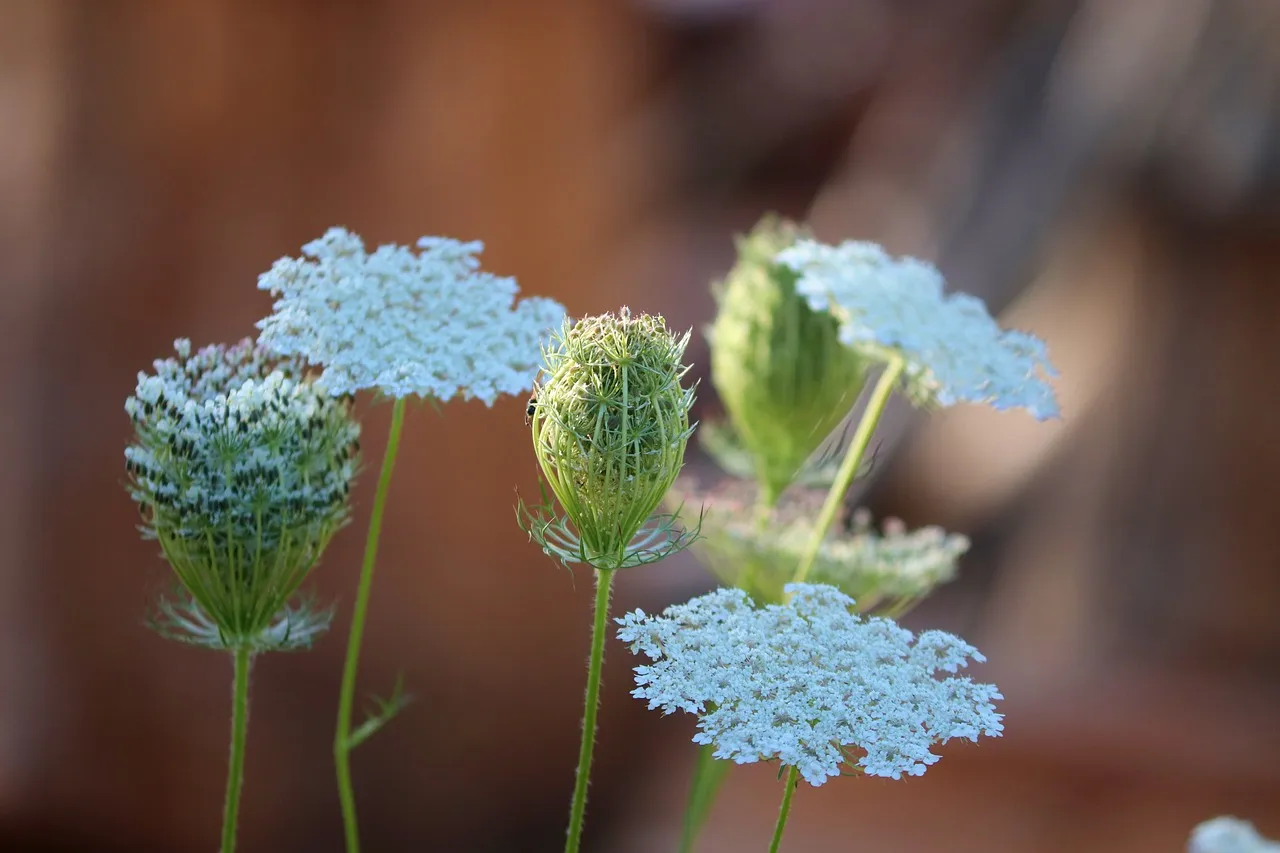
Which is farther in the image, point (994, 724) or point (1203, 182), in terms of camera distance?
point (1203, 182)

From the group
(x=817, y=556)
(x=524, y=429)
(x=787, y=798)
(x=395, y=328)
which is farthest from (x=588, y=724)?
(x=524, y=429)

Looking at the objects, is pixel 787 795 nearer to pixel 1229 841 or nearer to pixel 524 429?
pixel 1229 841

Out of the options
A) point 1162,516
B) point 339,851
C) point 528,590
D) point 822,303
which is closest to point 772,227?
point 822,303

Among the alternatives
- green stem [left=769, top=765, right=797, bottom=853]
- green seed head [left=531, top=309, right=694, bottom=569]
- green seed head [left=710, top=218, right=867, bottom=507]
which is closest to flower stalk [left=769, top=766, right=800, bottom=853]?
green stem [left=769, top=765, right=797, bottom=853]

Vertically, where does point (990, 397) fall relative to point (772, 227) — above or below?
below

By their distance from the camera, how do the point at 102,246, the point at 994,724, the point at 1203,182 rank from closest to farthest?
the point at 994,724 → the point at 102,246 → the point at 1203,182

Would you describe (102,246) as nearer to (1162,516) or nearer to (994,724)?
(994,724)

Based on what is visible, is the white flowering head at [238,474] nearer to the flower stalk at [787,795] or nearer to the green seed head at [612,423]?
the green seed head at [612,423]
